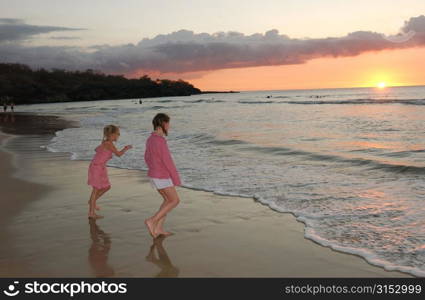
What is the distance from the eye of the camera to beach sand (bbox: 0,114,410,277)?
4.80m

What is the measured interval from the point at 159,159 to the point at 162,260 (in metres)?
1.46

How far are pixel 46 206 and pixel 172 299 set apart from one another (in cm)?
470

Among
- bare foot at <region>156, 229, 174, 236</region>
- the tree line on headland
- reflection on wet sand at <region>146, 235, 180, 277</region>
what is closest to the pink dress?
bare foot at <region>156, 229, 174, 236</region>

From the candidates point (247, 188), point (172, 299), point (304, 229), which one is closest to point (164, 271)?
point (172, 299)

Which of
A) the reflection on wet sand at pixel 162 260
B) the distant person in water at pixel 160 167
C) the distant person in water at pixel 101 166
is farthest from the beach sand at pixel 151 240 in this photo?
the distant person in water at pixel 101 166

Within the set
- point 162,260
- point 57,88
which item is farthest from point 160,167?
point 57,88

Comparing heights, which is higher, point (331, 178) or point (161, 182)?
point (161, 182)

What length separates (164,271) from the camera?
478 centimetres

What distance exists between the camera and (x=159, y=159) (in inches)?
234

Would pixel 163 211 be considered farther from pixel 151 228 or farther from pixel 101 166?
pixel 101 166

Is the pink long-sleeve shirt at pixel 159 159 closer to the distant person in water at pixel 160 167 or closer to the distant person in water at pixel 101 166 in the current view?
the distant person in water at pixel 160 167

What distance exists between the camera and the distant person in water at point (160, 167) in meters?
5.92

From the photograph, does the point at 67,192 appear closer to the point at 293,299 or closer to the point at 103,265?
the point at 103,265

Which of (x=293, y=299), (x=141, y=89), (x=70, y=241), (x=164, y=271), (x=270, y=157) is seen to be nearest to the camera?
(x=293, y=299)
